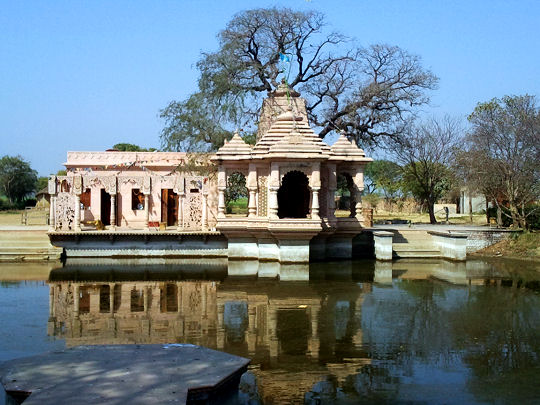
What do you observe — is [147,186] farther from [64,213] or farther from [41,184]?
[41,184]

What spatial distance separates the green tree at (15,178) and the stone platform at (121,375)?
60162 millimetres

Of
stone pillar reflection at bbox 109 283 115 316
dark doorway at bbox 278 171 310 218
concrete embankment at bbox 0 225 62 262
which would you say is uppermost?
dark doorway at bbox 278 171 310 218

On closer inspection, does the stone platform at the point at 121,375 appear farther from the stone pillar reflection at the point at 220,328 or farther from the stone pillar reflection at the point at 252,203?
the stone pillar reflection at the point at 252,203

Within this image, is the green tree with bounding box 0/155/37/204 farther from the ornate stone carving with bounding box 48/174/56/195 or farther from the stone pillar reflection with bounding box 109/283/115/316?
the stone pillar reflection with bounding box 109/283/115/316

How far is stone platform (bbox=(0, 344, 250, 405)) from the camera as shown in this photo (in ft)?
17.0

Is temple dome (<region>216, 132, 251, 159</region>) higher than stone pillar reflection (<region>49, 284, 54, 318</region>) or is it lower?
higher

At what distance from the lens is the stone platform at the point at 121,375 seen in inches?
204

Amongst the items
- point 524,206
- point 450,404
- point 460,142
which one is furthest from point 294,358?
point 460,142

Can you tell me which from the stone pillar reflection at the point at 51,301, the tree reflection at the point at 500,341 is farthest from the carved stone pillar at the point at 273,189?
the stone pillar reflection at the point at 51,301

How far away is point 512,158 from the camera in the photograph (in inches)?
886

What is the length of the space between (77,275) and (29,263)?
11.4 feet

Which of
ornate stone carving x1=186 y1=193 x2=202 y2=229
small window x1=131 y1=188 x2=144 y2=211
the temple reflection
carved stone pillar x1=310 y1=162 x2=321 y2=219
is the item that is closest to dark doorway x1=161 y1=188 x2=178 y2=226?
small window x1=131 y1=188 x2=144 y2=211

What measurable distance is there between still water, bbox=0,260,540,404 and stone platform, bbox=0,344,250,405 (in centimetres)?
93

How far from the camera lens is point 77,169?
27.3 metres
